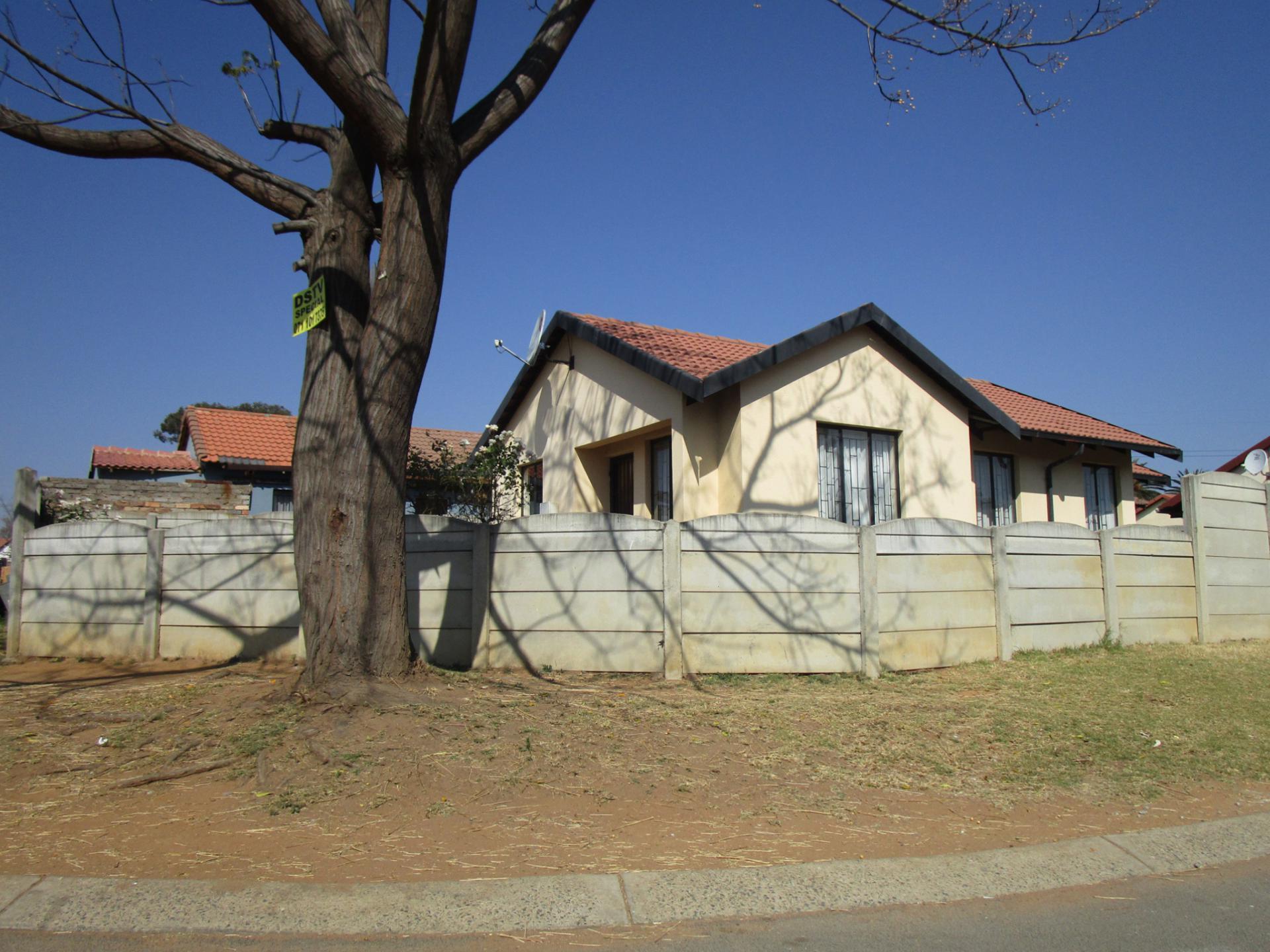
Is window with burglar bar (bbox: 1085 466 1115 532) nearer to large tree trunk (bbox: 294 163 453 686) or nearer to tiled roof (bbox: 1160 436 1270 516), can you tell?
tiled roof (bbox: 1160 436 1270 516)

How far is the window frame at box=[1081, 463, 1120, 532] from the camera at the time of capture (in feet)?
59.2

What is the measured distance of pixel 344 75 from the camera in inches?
257

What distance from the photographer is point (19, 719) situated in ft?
21.7

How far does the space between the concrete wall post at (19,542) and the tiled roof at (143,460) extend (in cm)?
1685

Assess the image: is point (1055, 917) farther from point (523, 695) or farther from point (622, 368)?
point (622, 368)

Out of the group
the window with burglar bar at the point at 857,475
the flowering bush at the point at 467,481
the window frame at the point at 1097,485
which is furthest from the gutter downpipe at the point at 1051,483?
the flowering bush at the point at 467,481

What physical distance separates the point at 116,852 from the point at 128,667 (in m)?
5.88

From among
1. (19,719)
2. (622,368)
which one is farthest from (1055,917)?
(622,368)

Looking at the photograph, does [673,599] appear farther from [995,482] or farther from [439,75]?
[995,482]

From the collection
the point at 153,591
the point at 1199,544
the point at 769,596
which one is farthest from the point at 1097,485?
the point at 153,591

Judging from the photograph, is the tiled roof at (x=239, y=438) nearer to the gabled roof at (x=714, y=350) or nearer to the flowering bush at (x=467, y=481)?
the flowering bush at (x=467, y=481)

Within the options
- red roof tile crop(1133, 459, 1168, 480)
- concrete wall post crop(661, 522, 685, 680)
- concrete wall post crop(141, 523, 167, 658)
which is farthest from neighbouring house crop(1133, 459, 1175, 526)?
concrete wall post crop(141, 523, 167, 658)

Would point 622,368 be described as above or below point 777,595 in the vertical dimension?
above

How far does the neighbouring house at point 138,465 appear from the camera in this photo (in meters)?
27.9
